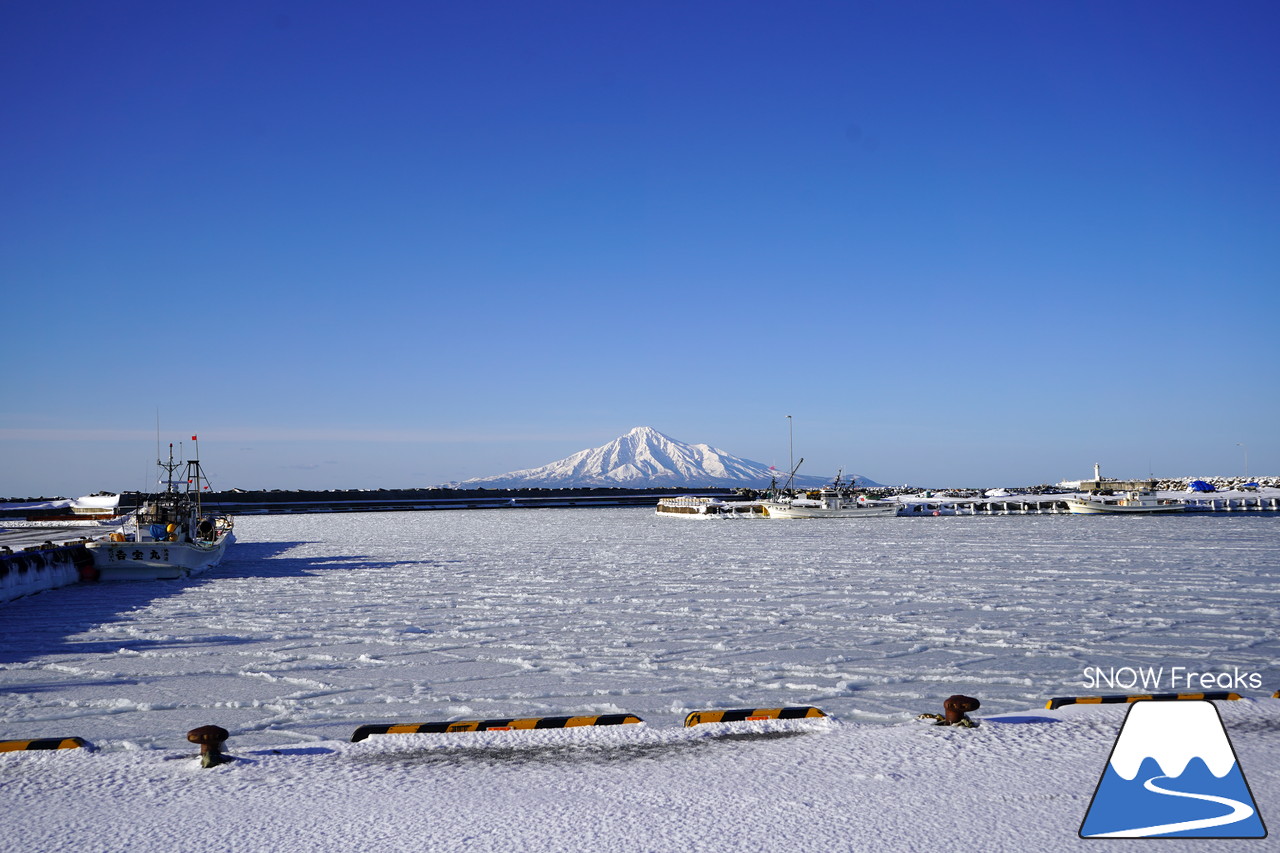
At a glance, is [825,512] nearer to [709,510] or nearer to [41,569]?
[709,510]

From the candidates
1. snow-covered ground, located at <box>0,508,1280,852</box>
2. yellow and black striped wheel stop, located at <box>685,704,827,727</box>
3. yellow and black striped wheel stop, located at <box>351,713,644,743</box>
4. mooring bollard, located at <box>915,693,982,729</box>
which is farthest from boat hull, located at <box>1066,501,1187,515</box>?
yellow and black striped wheel stop, located at <box>351,713,644,743</box>

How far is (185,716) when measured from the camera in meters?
8.41

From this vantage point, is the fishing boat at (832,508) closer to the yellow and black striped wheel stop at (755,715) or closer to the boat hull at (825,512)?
the boat hull at (825,512)

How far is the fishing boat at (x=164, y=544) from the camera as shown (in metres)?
24.1

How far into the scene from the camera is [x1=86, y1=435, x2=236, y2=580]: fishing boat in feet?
78.9

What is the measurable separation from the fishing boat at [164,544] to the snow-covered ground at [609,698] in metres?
2.08

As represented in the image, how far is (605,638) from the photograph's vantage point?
496 inches

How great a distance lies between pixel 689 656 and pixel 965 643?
376cm

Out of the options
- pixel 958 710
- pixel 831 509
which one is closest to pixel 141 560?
pixel 958 710

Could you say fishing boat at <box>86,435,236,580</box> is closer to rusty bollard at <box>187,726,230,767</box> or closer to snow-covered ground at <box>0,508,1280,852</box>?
snow-covered ground at <box>0,508,1280,852</box>

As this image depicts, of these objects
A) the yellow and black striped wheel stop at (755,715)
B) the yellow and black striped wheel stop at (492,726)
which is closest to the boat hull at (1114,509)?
the yellow and black striped wheel stop at (755,715)

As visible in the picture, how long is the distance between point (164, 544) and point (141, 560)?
68cm

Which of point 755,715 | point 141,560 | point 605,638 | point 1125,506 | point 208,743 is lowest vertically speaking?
point 1125,506

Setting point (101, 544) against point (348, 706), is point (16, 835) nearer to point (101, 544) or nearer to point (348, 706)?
point (348, 706)
